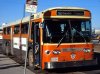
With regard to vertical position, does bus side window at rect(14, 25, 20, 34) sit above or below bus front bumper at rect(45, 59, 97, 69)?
above

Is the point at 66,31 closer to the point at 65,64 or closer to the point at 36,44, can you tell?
the point at 65,64

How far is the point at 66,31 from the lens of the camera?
13.8 m

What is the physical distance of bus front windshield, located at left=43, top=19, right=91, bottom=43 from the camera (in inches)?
534

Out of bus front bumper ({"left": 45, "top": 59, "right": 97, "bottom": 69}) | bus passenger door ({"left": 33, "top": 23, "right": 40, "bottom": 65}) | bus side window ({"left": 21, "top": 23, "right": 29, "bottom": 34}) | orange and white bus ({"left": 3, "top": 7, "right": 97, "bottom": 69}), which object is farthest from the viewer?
bus side window ({"left": 21, "top": 23, "right": 29, "bottom": 34})

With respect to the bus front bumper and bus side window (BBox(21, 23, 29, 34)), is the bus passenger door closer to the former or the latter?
the bus front bumper

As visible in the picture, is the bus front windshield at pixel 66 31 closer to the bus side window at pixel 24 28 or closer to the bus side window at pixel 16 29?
the bus side window at pixel 24 28

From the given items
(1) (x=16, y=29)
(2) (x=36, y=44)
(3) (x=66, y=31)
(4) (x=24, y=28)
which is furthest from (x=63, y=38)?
(1) (x=16, y=29)

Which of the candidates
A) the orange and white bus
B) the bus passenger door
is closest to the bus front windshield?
the orange and white bus

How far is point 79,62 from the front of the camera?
45.4 ft

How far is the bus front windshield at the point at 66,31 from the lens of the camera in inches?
534

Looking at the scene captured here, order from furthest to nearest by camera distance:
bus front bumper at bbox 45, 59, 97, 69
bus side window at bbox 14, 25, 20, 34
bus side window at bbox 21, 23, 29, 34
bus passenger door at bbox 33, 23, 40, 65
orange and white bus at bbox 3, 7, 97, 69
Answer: bus side window at bbox 14, 25, 20, 34 → bus side window at bbox 21, 23, 29, 34 → bus passenger door at bbox 33, 23, 40, 65 → orange and white bus at bbox 3, 7, 97, 69 → bus front bumper at bbox 45, 59, 97, 69

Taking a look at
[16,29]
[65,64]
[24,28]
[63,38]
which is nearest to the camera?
[65,64]

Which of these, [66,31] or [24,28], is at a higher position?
[24,28]

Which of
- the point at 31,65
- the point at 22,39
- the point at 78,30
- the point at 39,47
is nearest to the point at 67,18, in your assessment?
the point at 78,30
